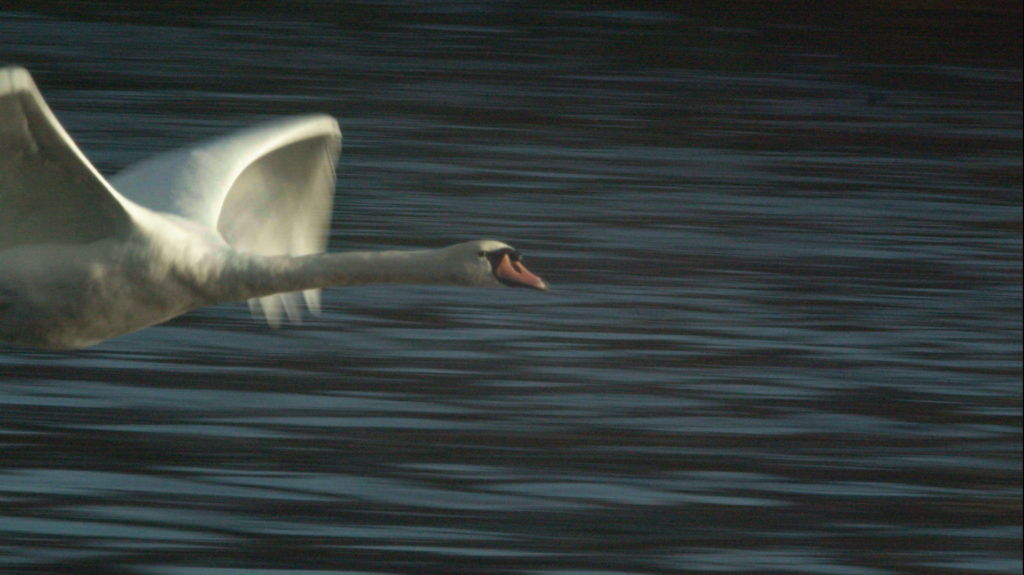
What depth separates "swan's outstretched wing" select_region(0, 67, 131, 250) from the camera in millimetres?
6473

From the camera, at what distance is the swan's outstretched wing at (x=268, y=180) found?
317 inches

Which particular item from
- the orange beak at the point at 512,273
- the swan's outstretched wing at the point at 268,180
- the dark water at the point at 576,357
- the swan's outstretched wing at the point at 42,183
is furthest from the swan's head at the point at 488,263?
the dark water at the point at 576,357

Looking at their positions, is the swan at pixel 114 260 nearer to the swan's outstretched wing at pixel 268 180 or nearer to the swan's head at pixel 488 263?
the swan's head at pixel 488 263

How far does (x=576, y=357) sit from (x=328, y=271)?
4.28 meters

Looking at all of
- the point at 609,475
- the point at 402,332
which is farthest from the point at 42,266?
the point at 402,332

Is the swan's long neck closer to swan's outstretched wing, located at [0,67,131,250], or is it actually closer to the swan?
the swan

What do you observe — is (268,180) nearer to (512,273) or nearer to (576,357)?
(512,273)

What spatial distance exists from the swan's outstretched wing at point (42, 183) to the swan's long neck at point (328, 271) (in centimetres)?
45

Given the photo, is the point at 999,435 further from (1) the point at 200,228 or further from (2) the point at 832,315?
(1) the point at 200,228

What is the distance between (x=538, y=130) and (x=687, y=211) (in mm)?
2583

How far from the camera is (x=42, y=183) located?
6.97 m

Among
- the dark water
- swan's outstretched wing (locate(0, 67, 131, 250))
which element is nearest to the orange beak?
swan's outstretched wing (locate(0, 67, 131, 250))

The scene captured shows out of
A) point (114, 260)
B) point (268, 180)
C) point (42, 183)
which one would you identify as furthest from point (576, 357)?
point (42, 183)

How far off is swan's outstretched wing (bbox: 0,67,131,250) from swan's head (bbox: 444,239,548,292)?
3.94 ft
